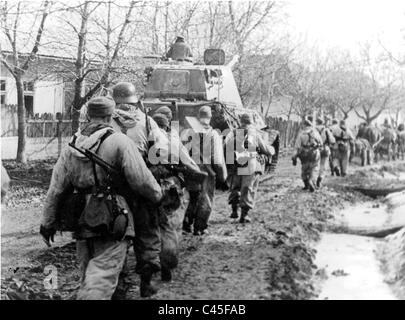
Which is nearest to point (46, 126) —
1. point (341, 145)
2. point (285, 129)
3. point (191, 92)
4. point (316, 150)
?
point (191, 92)

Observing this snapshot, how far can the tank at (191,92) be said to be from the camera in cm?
1059

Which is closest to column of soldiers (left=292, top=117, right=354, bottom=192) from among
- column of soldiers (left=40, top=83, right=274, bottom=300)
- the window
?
the window

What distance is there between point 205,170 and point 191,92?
4.39 metres

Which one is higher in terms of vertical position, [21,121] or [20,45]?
[20,45]

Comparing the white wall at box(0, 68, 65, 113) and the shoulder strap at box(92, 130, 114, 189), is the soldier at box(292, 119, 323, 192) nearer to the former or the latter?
the white wall at box(0, 68, 65, 113)

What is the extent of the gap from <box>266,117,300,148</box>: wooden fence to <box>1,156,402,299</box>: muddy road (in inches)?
721

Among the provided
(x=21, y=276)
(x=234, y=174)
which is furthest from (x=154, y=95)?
(x=21, y=276)

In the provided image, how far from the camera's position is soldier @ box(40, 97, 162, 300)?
4207mm

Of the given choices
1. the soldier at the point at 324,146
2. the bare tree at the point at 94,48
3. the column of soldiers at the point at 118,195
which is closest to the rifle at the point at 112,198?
the column of soldiers at the point at 118,195

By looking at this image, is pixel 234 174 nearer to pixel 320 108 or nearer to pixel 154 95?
pixel 154 95

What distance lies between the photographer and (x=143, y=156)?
5.48 meters

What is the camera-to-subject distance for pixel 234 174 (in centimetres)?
877

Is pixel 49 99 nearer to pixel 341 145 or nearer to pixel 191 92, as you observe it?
pixel 191 92

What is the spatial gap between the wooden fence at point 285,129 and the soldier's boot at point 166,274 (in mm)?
23374
